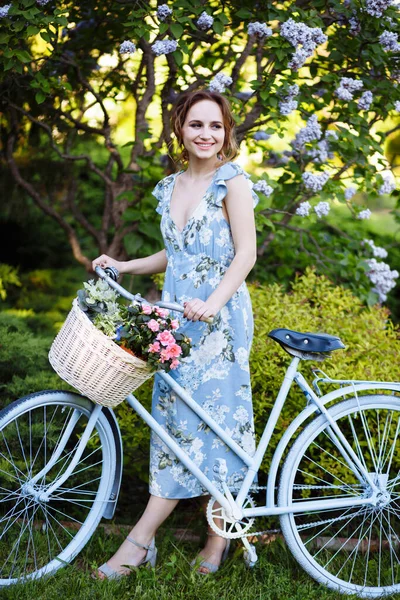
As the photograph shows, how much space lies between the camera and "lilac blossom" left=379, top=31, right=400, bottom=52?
3.26m

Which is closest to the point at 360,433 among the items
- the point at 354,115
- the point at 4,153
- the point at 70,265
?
the point at 354,115

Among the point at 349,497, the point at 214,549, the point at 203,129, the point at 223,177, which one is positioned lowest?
the point at 214,549

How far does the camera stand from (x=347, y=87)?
341cm

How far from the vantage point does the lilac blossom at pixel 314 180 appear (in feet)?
11.3

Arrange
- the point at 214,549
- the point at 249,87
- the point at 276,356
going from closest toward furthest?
1. the point at 214,549
2. the point at 276,356
3. the point at 249,87

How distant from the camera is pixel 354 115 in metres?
3.58

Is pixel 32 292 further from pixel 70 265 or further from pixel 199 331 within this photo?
pixel 199 331

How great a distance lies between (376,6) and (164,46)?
3.10ft

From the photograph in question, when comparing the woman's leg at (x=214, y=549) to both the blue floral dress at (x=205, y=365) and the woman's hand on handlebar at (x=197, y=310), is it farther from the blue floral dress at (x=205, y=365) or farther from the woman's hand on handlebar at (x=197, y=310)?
the woman's hand on handlebar at (x=197, y=310)

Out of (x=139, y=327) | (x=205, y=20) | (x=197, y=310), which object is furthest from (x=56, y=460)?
(x=205, y=20)

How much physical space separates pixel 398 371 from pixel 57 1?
2331 millimetres

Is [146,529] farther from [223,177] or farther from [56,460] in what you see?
[223,177]

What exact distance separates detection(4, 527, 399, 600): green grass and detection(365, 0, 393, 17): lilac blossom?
7.57ft

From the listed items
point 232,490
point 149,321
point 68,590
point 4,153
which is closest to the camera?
point 149,321
